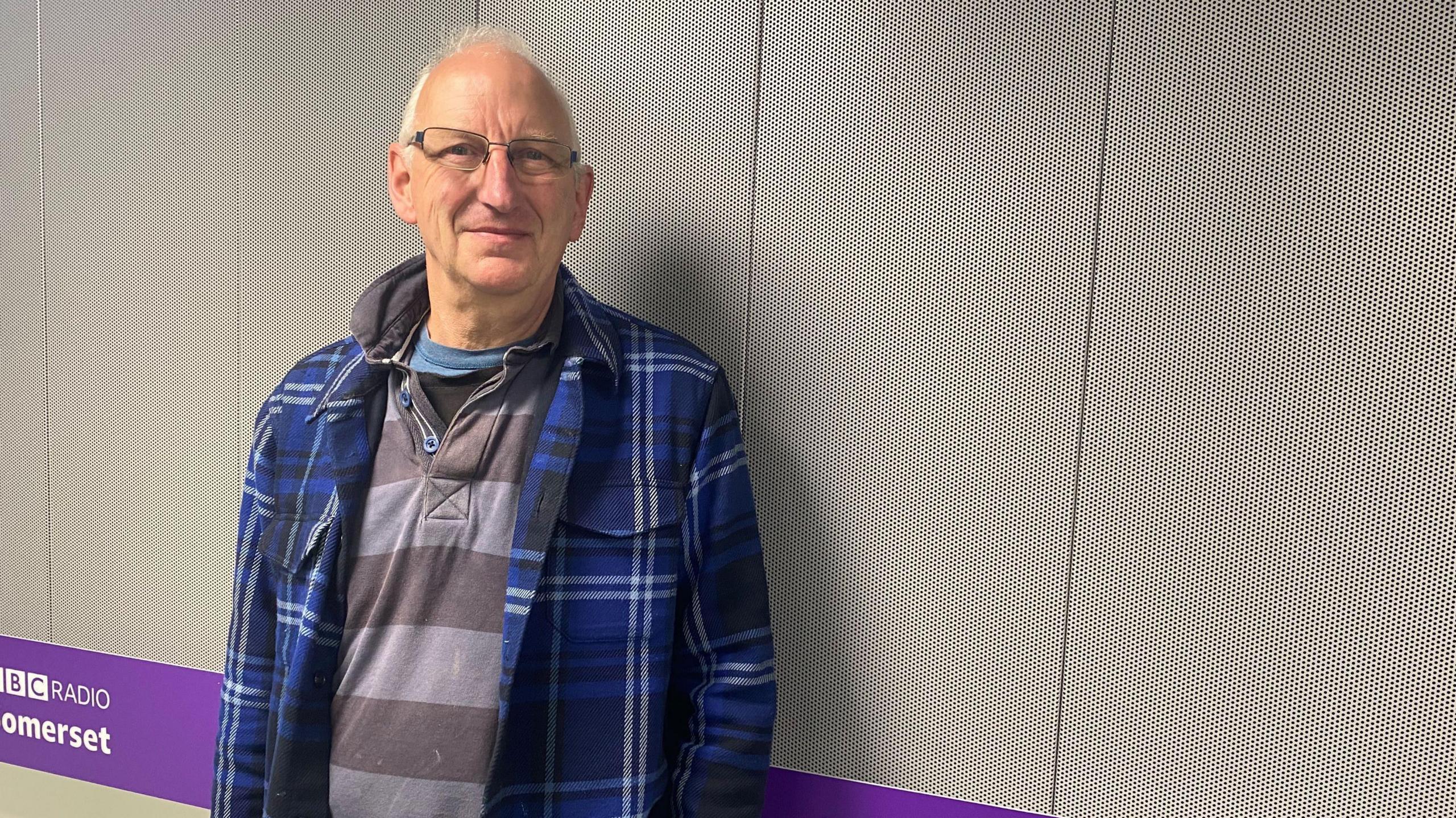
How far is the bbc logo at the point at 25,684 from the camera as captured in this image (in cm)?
243

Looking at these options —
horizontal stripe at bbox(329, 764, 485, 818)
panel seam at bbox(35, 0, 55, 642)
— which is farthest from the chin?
panel seam at bbox(35, 0, 55, 642)

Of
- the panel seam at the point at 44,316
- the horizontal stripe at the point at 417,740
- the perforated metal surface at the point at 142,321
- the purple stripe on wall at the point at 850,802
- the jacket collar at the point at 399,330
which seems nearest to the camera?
the horizontal stripe at the point at 417,740

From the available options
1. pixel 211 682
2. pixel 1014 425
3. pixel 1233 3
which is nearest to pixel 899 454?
pixel 1014 425

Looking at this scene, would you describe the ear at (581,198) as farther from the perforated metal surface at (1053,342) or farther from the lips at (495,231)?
the perforated metal surface at (1053,342)

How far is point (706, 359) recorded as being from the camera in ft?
4.97

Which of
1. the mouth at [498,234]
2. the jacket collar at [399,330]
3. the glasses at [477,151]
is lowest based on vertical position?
the jacket collar at [399,330]

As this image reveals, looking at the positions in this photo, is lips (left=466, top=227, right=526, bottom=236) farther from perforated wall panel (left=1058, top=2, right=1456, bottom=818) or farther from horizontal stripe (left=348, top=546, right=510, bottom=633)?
perforated wall panel (left=1058, top=2, right=1456, bottom=818)

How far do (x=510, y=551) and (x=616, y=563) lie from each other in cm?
15

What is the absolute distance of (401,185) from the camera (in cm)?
150

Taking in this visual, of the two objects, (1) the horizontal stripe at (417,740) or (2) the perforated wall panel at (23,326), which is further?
(2) the perforated wall panel at (23,326)

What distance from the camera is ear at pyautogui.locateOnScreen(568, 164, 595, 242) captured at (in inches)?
58.8

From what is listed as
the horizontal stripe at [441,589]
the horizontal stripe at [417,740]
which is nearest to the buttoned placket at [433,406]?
the horizontal stripe at [441,589]

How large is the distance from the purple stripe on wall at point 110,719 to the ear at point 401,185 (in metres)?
1.29

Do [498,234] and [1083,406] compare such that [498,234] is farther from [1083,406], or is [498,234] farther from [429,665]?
[1083,406]
